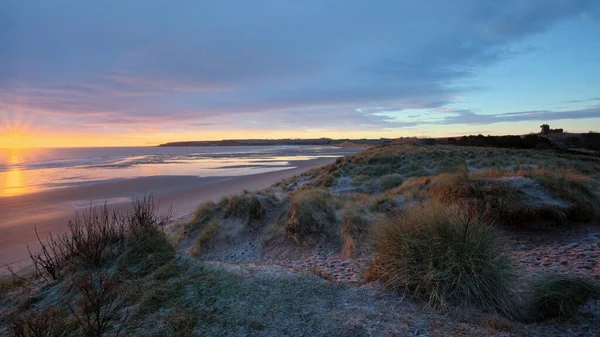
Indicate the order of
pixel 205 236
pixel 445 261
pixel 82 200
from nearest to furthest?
pixel 445 261 < pixel 205 236 < pixel 82 200

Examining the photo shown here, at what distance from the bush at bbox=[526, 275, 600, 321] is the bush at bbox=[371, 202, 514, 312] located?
279mm

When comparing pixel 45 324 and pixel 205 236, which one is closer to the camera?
pixel 45 324

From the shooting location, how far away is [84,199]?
16188 mm

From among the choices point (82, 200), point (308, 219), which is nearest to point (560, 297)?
point (308, 219)

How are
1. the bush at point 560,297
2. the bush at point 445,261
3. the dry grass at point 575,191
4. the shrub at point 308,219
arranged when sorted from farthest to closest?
1. the shrub at point 308,219
2. the dry grass at point 575,191
3. the bush at point 445,261
4. the bush at point 560,297

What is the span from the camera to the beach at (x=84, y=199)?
10000mm

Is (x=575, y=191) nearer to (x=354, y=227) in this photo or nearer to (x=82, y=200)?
(x=354, y=227)

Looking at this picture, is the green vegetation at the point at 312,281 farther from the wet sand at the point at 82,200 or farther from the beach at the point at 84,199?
the wet sand at the point at 82,200

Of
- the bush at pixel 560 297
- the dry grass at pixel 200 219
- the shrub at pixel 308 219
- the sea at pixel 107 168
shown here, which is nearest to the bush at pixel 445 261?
the bush at pixel 560 297

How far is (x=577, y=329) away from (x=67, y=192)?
21.5 meters

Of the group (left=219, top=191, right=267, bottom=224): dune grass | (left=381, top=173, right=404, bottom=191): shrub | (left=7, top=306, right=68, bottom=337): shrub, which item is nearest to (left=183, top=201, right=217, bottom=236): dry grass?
(left=219, top=191, right=267, bottom=224): dune grass

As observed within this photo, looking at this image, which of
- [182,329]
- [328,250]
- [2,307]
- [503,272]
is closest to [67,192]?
[2,307]

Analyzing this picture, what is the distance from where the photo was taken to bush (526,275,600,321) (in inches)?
140

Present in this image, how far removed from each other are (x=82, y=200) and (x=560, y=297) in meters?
18.2
